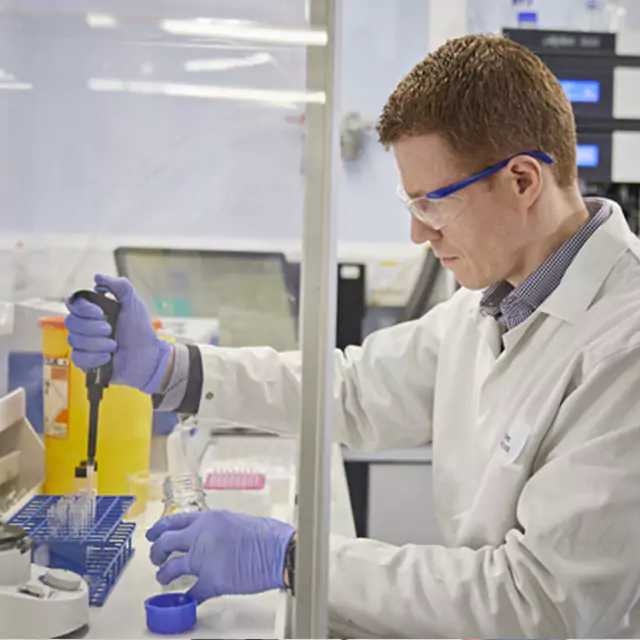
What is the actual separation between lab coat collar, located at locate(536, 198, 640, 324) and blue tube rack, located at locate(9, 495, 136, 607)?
0.75 m

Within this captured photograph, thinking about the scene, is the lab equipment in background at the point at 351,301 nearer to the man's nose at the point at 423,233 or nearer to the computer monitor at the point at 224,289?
the man's nose at the point at 423,233

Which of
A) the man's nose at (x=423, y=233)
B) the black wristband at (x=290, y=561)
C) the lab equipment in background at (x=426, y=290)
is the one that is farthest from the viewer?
the lab equipment in background at (x=426, y=290)

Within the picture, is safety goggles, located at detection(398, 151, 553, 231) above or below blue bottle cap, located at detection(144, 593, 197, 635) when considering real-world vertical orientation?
above

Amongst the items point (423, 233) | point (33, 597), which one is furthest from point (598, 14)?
point (33, 597)

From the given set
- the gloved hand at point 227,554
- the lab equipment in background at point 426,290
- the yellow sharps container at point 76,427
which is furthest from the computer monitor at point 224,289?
the lab equipment in background at point 426,290

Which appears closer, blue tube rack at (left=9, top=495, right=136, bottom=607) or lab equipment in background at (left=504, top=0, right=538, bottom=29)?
blue tube rack at (left=9, top=495, right=136, bottom=607)

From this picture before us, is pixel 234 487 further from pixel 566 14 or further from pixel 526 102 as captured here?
pixel 566 14

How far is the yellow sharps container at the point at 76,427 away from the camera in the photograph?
47.8 inches

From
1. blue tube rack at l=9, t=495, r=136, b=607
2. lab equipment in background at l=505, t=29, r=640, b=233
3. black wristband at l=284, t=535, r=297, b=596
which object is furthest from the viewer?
lab equipment in background at l=505, t=29, r=640, b=233

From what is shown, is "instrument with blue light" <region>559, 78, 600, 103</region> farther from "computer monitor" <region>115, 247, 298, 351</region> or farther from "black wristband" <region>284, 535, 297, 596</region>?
"black wristband" <region>284, 535, 297, 596</region>

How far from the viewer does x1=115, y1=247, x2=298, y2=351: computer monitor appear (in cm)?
120

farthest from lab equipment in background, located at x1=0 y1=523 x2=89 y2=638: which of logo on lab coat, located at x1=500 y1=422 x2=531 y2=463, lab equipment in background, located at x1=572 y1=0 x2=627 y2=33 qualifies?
lab equipment in background, located at x1=572 y1=0 x2=627 y2=33

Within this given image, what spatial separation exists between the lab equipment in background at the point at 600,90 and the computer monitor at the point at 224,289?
1.87 m

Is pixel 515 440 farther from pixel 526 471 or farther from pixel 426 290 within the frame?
pixel 426 290
